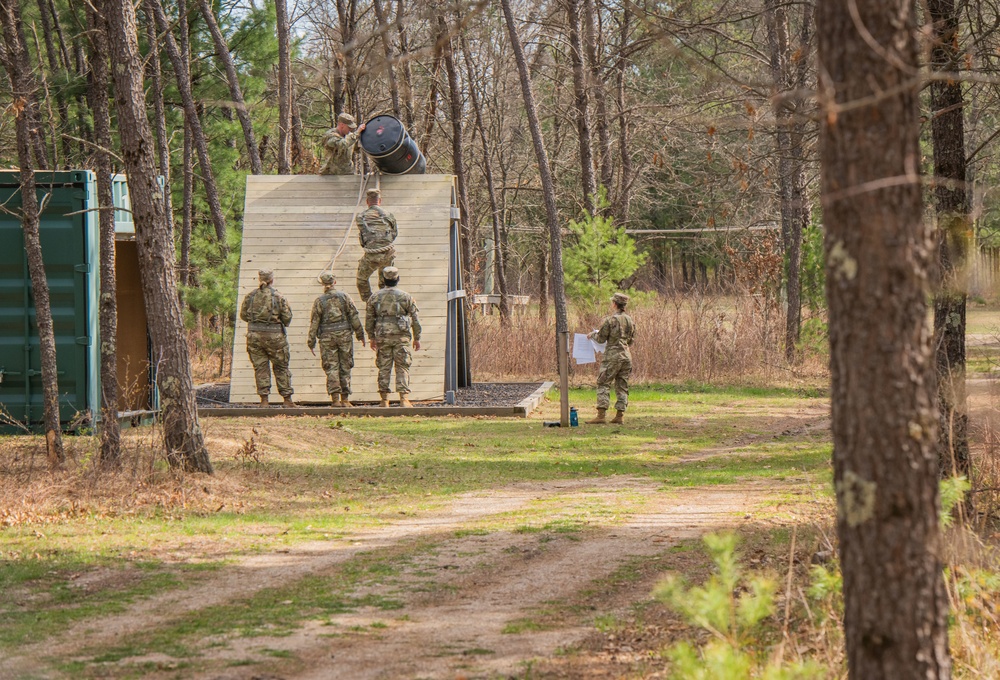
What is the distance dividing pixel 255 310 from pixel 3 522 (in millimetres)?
9223

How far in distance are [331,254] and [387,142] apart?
7.05 ft

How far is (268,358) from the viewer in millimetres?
18828

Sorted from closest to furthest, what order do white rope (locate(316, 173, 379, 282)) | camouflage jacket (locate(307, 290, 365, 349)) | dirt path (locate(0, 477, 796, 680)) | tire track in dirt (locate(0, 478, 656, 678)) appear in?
dirt path (locate(0, 477, 796, 680)) → tire track in dirt (locate(0, 478, 656, 678)) → camouflage jacket (locate(307, 290, 365, 349)) → white rope (locate(316, 173, 379, 282))

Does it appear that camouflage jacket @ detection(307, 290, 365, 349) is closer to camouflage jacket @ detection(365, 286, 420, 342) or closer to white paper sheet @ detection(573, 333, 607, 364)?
camouflage jacket @ detection(365, 286, 420, 342)

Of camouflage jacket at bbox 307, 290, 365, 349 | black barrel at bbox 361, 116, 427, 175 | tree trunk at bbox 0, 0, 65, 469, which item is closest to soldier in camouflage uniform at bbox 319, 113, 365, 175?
black barrel at bbox 361, 116, 427, 175

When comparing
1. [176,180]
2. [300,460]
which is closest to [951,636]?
[300,460]

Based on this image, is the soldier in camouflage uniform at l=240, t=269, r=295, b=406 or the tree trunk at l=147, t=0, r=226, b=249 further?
the tree trunk at l=147, t=0, r=226, b=249

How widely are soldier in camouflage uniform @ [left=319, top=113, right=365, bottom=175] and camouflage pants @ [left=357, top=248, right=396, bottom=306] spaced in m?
2.60

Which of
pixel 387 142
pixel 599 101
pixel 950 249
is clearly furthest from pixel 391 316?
pixel 599 101

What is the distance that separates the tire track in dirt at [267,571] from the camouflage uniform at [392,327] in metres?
6.68

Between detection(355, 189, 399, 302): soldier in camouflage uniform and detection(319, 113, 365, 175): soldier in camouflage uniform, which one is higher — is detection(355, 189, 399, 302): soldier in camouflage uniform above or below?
below

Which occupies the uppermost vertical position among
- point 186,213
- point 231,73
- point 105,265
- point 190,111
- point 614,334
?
point 231,73

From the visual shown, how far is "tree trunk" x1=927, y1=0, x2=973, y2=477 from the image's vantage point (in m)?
8.88

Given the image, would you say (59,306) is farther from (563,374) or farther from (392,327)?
(563,374)
